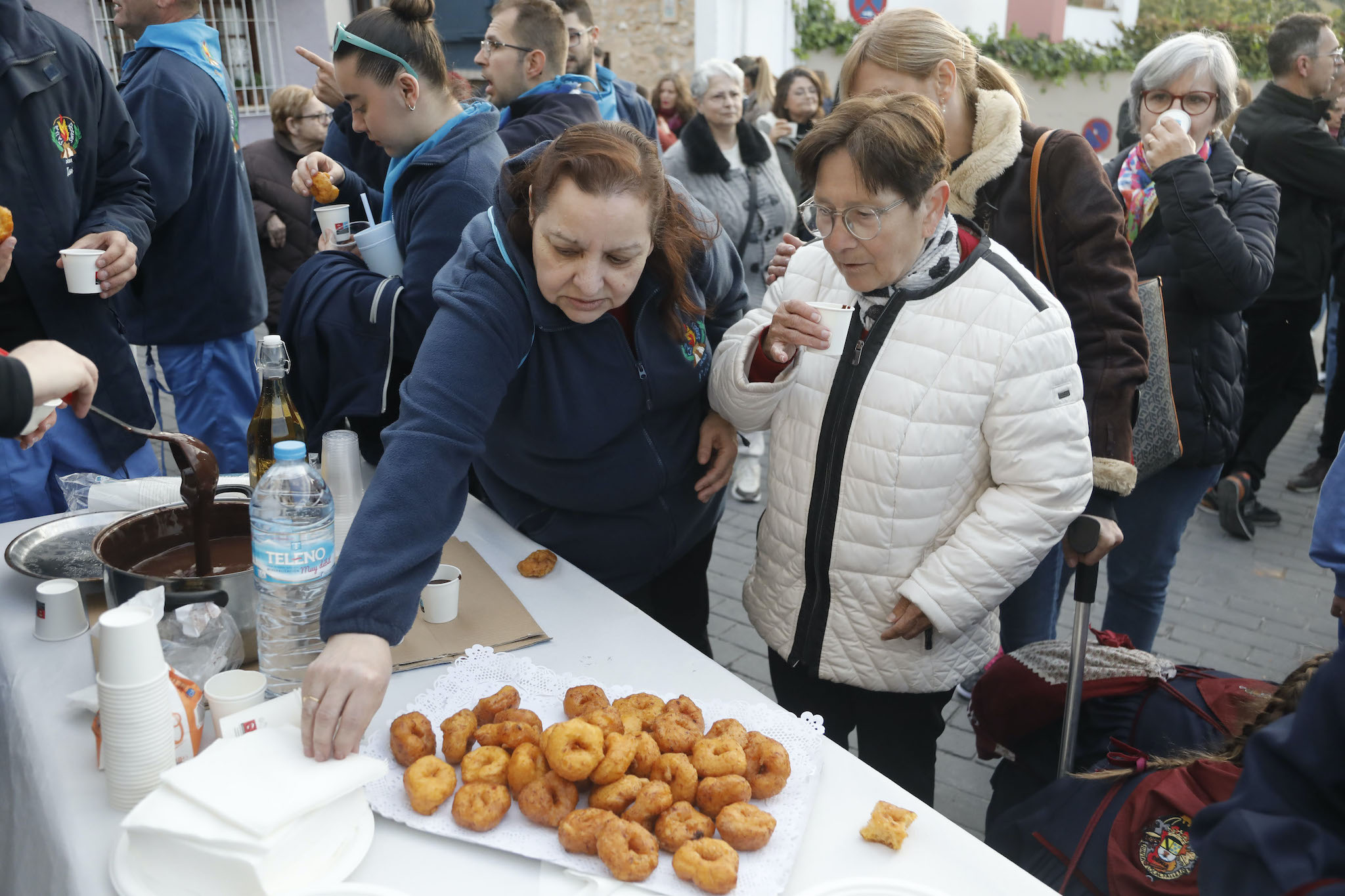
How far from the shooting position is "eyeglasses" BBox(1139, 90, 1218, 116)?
2.71 m

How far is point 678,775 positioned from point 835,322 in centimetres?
90

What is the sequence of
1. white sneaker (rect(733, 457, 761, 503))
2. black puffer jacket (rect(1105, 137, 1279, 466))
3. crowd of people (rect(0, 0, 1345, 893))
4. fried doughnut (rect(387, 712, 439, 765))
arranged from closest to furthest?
fried doughnut (rect(387, 712, 439, 765))
crowd of people (rect(0, 0, 1345, 893))
black puffer jacket (rect(1105, 137, 1279, 466))
white sneaker (rect(733, 457, 761, 503))

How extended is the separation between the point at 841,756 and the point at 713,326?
114 centimetres

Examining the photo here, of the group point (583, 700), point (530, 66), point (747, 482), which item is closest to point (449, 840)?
point (583, 700)

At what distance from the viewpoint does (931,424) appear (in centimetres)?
186

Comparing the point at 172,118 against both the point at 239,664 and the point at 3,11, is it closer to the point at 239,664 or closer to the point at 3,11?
the point at 3,11

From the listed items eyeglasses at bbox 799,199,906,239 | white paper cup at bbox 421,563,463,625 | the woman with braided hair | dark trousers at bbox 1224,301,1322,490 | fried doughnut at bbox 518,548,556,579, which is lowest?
dark trousers at bbox 1224,301,1322,490

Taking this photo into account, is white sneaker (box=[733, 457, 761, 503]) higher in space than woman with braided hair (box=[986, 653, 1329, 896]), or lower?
lower

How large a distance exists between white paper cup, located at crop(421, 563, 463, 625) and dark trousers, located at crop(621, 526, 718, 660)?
58 centimetres

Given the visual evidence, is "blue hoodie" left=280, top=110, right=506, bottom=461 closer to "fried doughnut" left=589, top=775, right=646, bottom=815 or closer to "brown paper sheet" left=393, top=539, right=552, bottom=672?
"brown paper sheet" left=393, top=539, right=552, bottom=672

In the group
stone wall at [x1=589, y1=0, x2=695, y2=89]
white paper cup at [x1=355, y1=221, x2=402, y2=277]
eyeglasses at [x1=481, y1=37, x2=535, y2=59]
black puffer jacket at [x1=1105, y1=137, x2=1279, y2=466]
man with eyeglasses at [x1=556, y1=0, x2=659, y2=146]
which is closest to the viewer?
white paper cup at [x1=355, y1=221, x2=402, y2=277]

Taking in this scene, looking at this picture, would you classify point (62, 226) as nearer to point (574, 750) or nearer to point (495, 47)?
point (495, 47)

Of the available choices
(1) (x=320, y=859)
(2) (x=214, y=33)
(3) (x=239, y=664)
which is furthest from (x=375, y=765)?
(2) (x=214, y=33)

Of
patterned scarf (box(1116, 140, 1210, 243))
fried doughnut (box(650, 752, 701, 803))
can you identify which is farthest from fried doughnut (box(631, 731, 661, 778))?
patterned scarf (box(1116, 140, 1210, 243))
